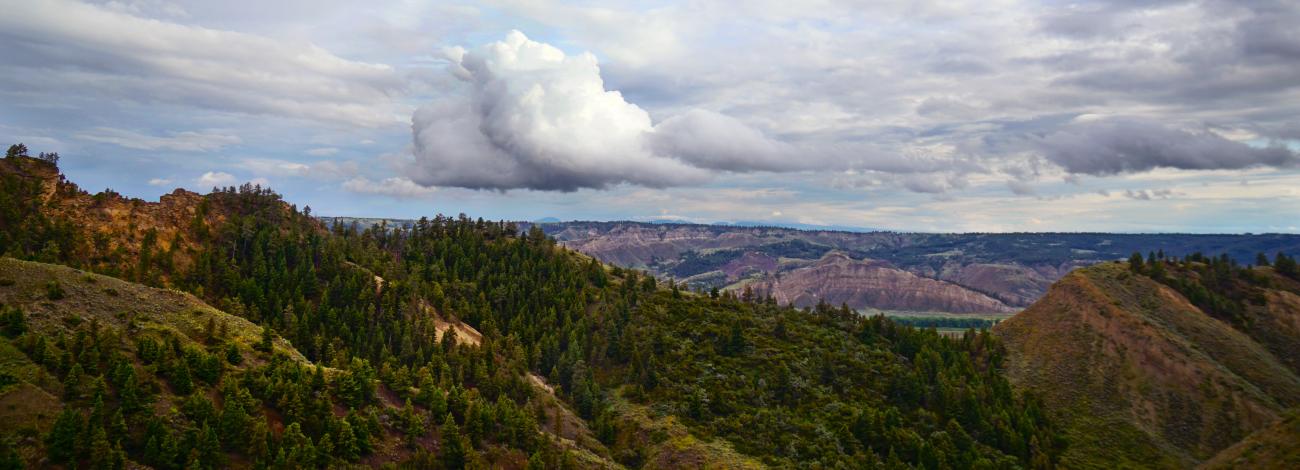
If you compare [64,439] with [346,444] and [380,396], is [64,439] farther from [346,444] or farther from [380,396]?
[380,396]

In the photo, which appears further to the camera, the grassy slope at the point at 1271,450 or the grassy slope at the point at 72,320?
the grassy slope at the point at 1271,450

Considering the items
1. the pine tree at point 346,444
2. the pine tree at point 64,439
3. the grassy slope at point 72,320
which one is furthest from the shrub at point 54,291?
the pine tree at point 346,444

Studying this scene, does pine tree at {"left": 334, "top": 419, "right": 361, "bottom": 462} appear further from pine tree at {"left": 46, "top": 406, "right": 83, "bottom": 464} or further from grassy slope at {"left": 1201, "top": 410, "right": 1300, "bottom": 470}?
grassy slope at {"left": 1201, "top": 410, "right": 1300, "bottom": 470}

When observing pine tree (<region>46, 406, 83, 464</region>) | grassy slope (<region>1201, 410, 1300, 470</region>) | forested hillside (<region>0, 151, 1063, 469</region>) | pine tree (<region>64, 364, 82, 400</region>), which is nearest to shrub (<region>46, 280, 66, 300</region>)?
forested hillside (<region>0, 151, 1063, 469</region>)

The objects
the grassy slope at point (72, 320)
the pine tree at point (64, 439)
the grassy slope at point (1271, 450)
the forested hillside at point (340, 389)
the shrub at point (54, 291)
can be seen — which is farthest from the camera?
the grassy slope at point (1271, 450)

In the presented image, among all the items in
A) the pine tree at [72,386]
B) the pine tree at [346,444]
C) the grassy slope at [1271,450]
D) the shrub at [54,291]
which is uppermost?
the shrub at [54,291]

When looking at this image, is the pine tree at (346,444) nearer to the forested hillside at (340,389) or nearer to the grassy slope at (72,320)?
the forested hillside at (340,389)

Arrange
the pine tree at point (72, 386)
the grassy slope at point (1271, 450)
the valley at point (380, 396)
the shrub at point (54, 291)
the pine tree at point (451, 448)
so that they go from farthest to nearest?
1. the grassy slope at point (1271, 450)
2. the pine tree at point (451, 448)
3. the shrub at point (54, 291)
4. the valley at point (380, 396)
5. the pine tree at point (72, 386)

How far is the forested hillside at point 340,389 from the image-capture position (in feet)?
307

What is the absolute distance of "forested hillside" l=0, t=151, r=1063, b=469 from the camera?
93500mm

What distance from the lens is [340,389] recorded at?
4665 inches

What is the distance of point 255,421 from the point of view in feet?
327

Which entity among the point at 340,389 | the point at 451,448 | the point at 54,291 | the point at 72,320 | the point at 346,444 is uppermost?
the point at 54,291

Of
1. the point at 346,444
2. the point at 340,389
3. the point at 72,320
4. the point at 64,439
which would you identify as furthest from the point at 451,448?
the point at 72,320
